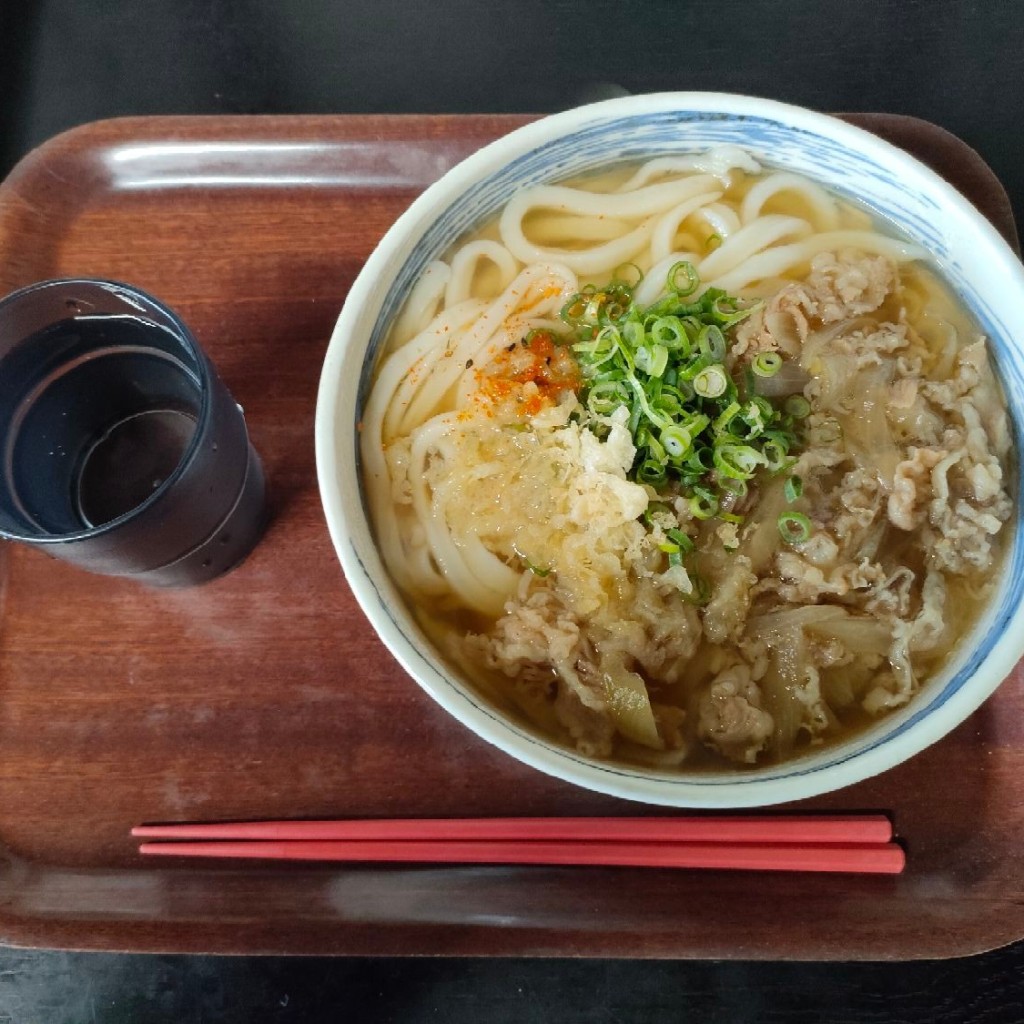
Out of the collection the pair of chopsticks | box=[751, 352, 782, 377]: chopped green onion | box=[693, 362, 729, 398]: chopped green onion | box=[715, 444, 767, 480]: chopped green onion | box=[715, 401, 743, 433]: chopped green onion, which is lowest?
the pair of chopsticks

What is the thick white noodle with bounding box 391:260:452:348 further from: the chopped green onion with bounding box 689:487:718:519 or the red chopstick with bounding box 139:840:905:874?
the red chopstick with bounding box 139:840:905:874

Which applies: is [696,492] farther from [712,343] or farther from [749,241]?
[749,241]

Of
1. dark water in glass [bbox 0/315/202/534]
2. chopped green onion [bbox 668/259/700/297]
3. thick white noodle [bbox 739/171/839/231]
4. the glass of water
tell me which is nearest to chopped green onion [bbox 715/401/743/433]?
chopped green onion [bbox 668/259/700/297]

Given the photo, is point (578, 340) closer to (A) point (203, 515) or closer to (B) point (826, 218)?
(B) point (826, 218)

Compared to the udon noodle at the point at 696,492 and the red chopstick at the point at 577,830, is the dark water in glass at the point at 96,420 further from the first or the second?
the red chopstick at the point at 577,830

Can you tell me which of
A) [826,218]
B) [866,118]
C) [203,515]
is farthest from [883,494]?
[203,515]

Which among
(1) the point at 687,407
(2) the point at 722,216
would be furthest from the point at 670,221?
(1) the point at 687,407
